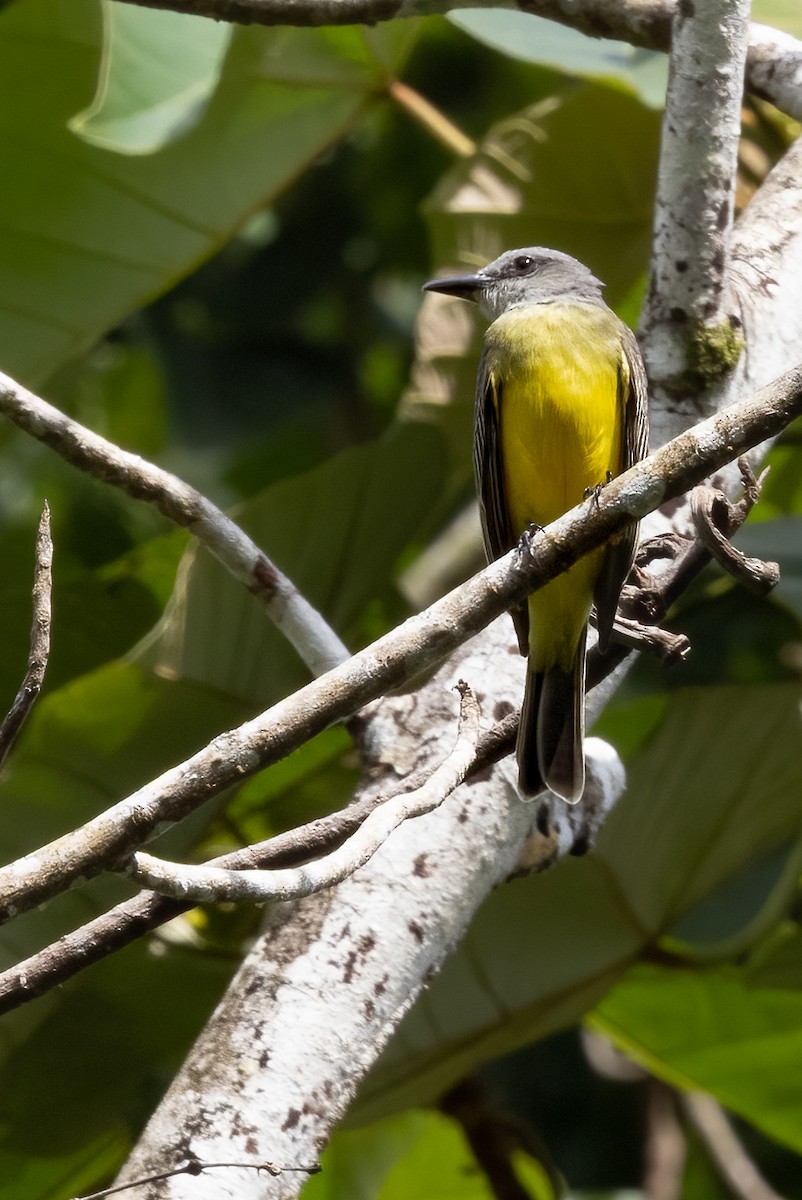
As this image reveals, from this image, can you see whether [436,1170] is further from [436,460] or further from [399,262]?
[399,262]

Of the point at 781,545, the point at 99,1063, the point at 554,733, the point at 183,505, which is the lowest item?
the point at 99,1063

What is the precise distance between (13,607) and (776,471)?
2031 millimetres

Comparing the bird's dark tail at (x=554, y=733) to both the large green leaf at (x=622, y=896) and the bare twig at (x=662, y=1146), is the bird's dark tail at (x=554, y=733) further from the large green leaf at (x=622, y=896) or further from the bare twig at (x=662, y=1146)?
the bare twig at (x=662, y=1146)

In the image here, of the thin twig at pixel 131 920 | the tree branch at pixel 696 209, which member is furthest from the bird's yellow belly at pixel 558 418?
the thin twig at pixel 131 920

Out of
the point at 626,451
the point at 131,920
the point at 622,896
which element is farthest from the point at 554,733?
the point at 622,896

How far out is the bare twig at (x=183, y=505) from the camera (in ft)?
7.46

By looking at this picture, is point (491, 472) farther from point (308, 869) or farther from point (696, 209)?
point (308, 869)

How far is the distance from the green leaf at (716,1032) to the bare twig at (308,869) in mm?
1868

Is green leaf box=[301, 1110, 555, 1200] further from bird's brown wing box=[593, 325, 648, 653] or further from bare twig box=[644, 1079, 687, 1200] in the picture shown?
bird's brown wing box=[593, 325, 648, 653]

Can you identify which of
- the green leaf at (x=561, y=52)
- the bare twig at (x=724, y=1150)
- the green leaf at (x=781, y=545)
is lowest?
the bare twig at (x=724, y=1150)

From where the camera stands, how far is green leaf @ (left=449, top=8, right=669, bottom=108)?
3.58 m

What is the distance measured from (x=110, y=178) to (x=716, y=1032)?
Result: 2624 millimetres

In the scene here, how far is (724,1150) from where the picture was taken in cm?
435

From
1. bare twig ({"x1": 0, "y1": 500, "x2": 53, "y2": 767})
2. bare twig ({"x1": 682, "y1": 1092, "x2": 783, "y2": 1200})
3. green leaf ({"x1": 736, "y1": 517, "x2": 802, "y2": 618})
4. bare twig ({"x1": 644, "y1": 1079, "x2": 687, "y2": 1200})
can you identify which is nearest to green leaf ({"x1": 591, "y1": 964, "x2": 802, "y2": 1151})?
bare twig ({"x1": 682, "y1": 1092, "x2": 783, "y2": 1200})
